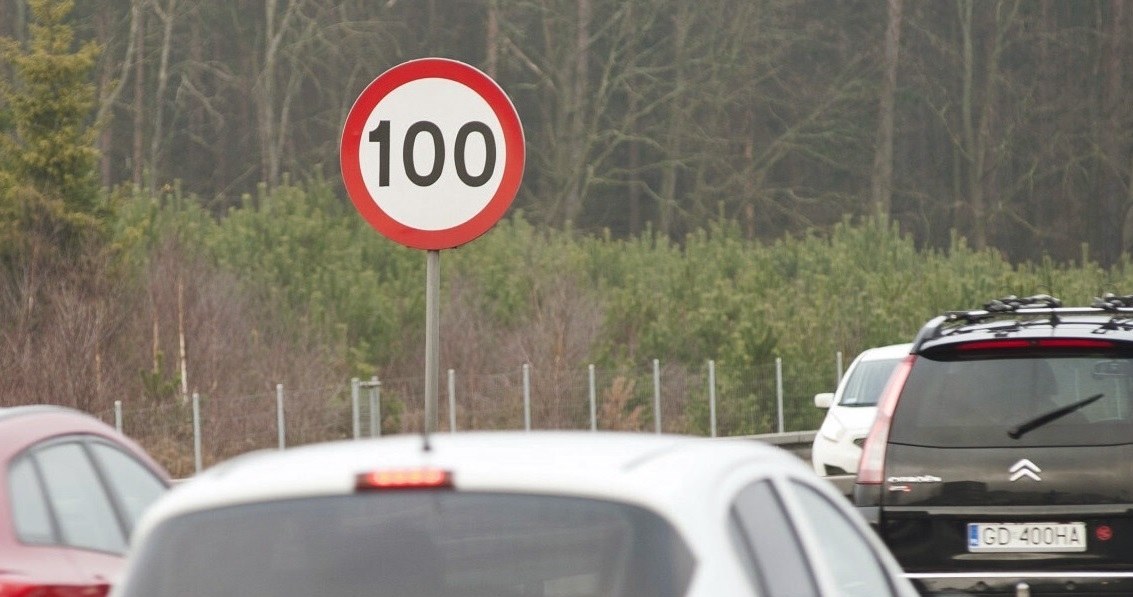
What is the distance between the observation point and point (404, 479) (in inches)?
153

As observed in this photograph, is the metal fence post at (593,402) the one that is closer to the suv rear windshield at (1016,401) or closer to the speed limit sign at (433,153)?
the suv rear windshield at (1016,401)

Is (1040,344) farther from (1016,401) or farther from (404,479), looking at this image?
(404,479)

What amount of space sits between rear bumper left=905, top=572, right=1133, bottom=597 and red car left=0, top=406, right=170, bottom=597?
10.6ft

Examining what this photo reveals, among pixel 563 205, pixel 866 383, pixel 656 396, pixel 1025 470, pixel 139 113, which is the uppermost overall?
pixel 1025 470

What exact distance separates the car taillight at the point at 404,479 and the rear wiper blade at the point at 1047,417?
17.7ft

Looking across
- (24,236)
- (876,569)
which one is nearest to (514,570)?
(876,569)

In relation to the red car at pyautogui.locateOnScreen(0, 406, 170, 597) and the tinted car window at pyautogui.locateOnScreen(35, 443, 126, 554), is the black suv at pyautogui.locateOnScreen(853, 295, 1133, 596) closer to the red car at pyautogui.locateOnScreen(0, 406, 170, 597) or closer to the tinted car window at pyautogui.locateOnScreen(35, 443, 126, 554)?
the red car at pyautogui.locateOnScreen(0, 406, 170, 597)

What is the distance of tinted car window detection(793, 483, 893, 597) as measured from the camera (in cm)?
477

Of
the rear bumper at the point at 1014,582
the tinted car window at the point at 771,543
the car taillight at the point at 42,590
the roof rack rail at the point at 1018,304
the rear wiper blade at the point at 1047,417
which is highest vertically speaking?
the tinted car window at the point at 771,543

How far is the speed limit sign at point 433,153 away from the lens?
826 centimetres

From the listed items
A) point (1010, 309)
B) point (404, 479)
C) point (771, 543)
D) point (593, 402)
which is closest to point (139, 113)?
point (593, 402)

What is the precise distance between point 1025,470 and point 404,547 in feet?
17.8

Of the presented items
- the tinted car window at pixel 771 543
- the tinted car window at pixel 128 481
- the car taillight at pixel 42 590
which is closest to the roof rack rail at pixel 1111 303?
the tinted car window at pixel 128 481

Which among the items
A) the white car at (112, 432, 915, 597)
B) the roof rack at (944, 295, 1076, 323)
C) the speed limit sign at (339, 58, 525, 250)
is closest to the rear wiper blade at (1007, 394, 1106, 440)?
the roof rack at (944, 295, 1076, 323)
